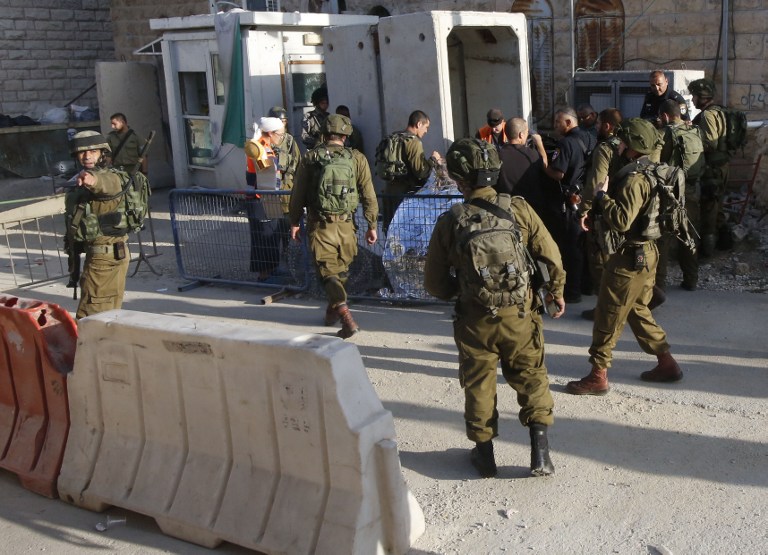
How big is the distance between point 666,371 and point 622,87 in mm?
5212

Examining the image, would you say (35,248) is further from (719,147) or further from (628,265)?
(628,265)

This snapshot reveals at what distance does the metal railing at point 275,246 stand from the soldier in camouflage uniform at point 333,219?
0.85 m

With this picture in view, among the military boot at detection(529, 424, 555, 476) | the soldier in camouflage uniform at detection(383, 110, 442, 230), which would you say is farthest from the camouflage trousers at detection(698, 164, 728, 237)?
the military boot at detection(529, 424, 555, 476)

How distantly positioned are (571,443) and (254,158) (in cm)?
482

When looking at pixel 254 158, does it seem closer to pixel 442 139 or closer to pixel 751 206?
pixel 442 139

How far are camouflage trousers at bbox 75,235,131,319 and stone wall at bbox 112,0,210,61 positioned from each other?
36.9 feet

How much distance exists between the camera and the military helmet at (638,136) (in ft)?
18.1

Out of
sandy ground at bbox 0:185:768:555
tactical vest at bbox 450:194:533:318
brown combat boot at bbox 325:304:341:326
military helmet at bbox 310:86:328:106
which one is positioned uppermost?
military helmet at bbox 310:86:328:106

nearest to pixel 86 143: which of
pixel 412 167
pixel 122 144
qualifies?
pixel 412 167

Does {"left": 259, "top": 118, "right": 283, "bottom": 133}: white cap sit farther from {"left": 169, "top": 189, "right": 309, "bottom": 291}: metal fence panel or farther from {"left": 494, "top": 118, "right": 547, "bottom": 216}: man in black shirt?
{"left": 494, "top": 118, "right": 547, "bottom": 216}: man in black shirt

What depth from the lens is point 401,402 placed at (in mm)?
5996

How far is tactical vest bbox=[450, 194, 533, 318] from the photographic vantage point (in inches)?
171

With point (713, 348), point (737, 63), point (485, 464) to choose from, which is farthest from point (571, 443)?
point (737, 63)

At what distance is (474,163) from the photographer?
4.51m
